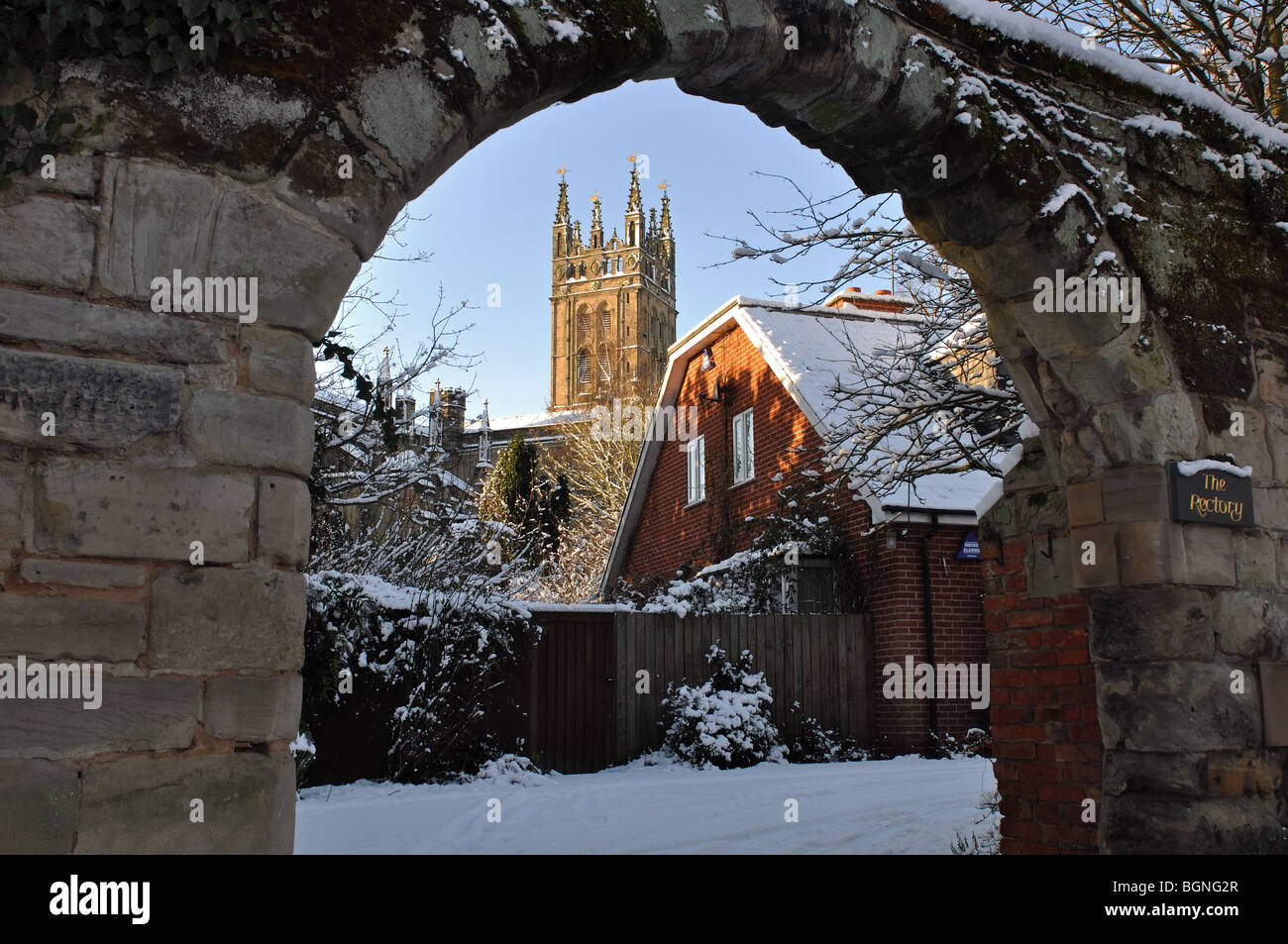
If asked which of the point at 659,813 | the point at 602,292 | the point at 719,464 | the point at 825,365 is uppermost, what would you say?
the point at 602,292

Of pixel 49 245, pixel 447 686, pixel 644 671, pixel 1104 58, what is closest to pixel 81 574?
pixel 49 245

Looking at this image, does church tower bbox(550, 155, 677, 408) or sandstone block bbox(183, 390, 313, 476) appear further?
church tower bbox(550, 155, 677, 408)

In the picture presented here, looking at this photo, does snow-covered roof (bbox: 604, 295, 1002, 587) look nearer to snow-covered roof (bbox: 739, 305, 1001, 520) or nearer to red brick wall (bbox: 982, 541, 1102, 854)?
snow-covered roof (bbox: 739, 305, 1001, 520)

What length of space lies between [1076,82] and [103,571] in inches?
162

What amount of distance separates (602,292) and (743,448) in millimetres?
62520

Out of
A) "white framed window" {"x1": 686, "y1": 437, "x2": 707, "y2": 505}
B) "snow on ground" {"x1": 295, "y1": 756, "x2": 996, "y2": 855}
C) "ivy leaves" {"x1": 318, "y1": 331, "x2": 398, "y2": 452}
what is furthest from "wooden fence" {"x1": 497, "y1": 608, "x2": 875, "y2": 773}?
"ivy leaves" {"x1": 318, "y1": 331, "x2": 398, "y2": 452}

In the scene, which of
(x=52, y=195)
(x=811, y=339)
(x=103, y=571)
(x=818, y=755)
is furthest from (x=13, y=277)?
(x=811, y=339)

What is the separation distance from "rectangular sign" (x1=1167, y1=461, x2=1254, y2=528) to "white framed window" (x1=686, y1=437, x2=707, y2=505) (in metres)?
12.5

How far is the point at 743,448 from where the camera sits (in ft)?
52.2

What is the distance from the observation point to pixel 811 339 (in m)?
15.8

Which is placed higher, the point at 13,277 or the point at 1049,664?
the point at 13,277

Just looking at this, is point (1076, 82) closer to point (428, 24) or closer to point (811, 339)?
point (428, 24)

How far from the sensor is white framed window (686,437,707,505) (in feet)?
55.7

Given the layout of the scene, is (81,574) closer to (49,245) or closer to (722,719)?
(49,245)
